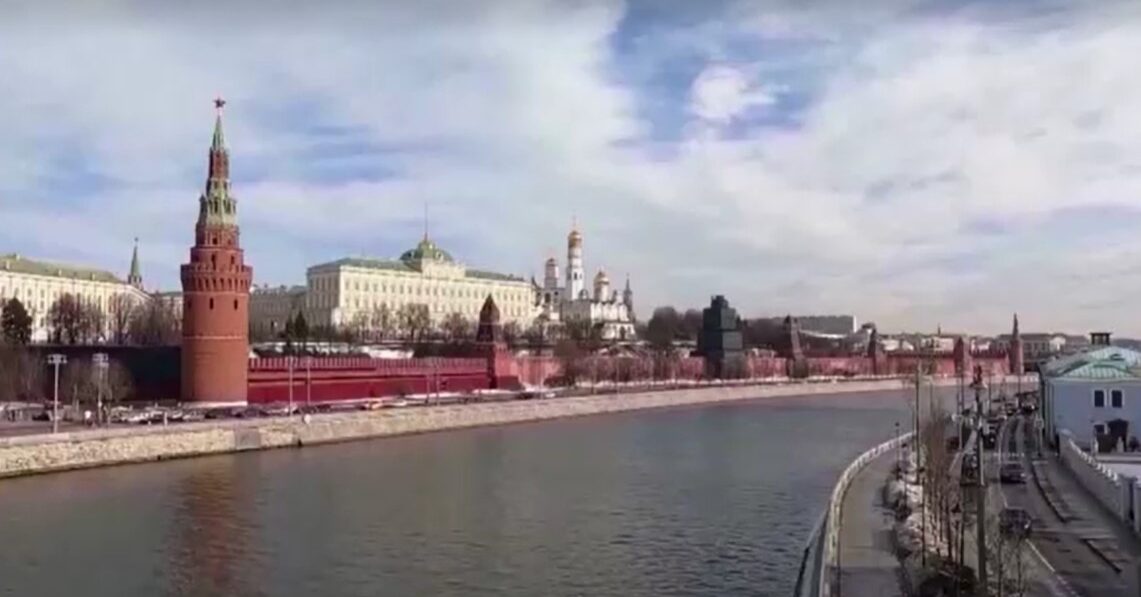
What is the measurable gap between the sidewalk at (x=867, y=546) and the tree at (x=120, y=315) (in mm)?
57396

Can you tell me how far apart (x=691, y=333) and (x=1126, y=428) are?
11416 centimetres

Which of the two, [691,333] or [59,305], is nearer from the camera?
[59,305]

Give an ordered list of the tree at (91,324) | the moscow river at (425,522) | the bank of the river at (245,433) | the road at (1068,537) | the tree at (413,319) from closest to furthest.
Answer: the road at (1068,537), the moscow river at (425,522), the bank of the river at (245,433), the tree at (91,324), the tree at (413,319)

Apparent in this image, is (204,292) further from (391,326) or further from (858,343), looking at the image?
(858,343)

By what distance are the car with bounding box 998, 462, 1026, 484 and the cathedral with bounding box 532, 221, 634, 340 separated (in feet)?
321

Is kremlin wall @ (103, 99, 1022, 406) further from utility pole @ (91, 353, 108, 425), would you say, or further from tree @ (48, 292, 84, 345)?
tree @ (48, 292, 84, 345)

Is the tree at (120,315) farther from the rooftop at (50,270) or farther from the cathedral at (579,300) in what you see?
the cathedral at (579,300)

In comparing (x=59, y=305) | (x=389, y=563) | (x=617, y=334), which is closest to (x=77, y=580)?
(x=389, y=563)

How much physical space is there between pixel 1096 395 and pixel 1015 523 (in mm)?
16810

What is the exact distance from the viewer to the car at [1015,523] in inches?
644

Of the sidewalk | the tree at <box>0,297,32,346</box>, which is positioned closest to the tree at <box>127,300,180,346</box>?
the tree at <box>0,297,32,346</box>

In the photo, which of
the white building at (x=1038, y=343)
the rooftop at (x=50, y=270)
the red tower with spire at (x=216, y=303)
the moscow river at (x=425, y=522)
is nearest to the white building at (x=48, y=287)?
the rooftop at (x=50, y=270)

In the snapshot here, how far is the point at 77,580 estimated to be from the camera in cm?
1831

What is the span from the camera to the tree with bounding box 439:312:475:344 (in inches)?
3691
